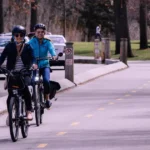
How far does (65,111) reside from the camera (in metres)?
17.2

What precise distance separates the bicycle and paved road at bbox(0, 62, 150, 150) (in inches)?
9.0

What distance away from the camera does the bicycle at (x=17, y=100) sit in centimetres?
1228

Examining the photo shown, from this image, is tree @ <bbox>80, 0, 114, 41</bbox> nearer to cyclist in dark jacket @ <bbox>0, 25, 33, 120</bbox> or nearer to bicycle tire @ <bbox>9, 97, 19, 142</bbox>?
cyclist in dark jacket @ <bbox>0, 25, 33, 120</bbox>

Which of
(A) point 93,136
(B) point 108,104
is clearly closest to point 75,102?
(B) point 108,104

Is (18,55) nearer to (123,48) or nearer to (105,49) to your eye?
(123,48)

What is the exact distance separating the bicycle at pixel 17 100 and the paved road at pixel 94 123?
0.23m

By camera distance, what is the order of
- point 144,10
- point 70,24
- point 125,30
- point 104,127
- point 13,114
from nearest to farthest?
point 13,114 < point 104,127 < point 125,30 < point 144,10 < point 70,24

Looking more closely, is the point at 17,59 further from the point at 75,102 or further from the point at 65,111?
the point at 75,102

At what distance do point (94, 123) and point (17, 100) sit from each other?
2.59 m

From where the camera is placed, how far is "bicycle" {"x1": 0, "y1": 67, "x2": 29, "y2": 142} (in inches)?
484

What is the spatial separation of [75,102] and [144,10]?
36.8 m

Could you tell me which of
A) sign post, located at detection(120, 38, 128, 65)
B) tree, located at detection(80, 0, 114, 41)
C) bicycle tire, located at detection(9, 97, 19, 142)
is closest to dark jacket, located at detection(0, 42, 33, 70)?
bicycle tire, located at detection(9, 97, 19, 142)

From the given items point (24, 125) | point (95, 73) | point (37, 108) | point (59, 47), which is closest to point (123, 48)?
point (59, 47)

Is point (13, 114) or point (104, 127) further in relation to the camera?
point (104, 127)
